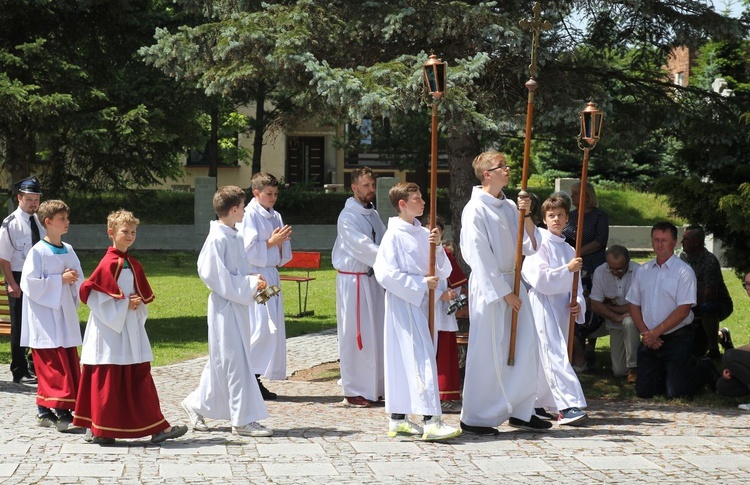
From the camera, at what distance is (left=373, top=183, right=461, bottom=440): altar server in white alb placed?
835cm

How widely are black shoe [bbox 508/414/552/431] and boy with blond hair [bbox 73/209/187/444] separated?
2512mm

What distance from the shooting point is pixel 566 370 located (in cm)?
911

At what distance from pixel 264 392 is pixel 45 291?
242 cm

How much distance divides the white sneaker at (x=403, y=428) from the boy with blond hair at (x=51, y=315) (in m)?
2.42

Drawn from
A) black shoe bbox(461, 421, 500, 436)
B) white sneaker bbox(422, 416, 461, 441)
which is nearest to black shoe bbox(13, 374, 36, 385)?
white sneaker bbox(422, 416, 461, 441)

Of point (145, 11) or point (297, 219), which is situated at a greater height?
point (145, 11)

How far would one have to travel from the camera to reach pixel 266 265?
10703mm

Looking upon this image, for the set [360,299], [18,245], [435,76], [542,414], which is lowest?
[542,414]

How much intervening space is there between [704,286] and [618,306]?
0.98 metres

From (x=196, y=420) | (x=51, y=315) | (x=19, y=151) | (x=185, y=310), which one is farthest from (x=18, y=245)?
(x=19, y=151)

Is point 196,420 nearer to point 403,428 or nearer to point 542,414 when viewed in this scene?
point 403,428

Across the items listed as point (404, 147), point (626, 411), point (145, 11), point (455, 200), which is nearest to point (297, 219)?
point (404, 147)

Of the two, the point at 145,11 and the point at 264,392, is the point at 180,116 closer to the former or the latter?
the point at 145,11

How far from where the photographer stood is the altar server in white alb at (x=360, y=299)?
10.2 m
